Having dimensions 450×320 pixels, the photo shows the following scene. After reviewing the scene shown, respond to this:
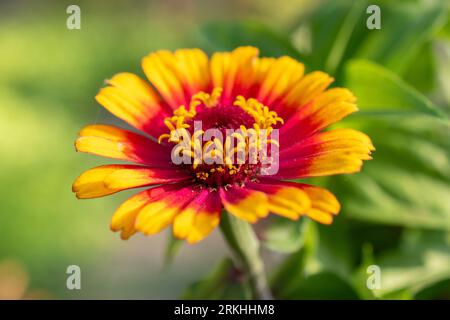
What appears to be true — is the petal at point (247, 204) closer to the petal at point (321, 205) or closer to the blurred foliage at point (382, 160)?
the petal at point (321, 205)

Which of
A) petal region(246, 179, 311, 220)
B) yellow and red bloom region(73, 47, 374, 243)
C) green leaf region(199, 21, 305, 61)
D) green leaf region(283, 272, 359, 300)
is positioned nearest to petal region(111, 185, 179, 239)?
A: yellow and red bloom region(73, 47, 374, 243)

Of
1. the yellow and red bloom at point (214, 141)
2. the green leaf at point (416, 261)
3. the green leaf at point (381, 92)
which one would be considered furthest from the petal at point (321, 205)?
the green leaf at point (416, 261)

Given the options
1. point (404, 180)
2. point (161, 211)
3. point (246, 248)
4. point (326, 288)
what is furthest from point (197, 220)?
point (404, 180)

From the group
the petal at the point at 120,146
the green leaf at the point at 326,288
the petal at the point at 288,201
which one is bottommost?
the green leaf at the point at 326,288

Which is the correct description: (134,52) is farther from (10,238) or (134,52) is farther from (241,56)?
(241,56)

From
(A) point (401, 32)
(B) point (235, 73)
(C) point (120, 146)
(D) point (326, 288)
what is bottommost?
(D) point (326, 288)

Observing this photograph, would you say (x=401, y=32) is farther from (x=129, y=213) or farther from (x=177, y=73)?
(x=129, y=213)
